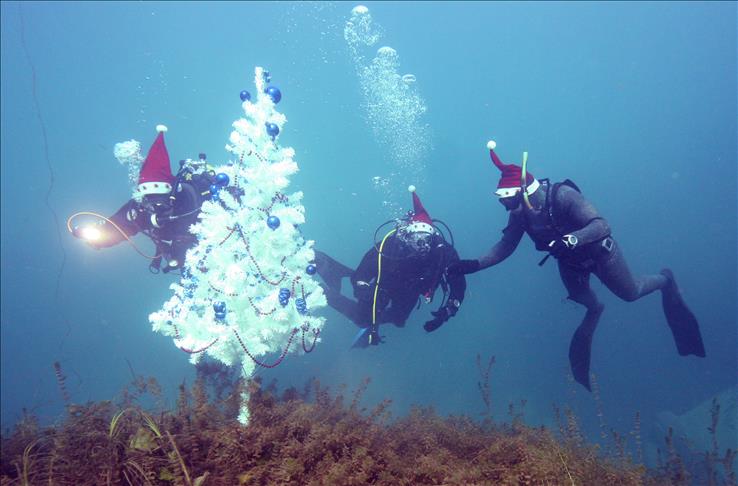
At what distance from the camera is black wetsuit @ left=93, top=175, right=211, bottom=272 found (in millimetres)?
5203

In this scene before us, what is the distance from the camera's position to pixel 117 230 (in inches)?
207

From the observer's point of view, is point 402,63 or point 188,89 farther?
point 402,63

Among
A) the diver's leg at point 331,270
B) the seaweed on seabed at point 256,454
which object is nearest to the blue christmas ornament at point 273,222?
the seaweed on seabed at point 256,454

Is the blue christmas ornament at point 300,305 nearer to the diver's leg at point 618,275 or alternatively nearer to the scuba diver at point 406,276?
the scuba diver at point 406,276

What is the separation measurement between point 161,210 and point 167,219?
0.14 metres

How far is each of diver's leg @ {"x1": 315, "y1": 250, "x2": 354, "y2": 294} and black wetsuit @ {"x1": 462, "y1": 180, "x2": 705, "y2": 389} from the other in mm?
3557

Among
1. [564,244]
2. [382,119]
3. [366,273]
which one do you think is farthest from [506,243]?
[382,119]

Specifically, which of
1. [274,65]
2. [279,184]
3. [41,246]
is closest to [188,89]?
[274,65]

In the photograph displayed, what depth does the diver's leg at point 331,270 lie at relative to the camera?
353 inches

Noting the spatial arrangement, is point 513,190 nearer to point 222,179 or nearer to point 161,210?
point 222,179

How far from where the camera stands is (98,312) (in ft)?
123

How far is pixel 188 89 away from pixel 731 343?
5923cm

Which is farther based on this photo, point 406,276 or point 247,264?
point 406,276

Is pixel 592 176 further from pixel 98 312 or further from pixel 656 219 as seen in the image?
pixel 98 312
